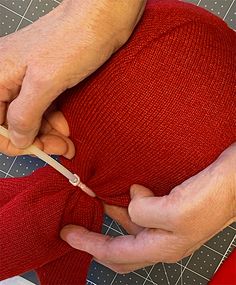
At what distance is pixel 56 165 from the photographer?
0.73 meters

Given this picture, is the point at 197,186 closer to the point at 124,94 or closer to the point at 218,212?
the point at 218,212

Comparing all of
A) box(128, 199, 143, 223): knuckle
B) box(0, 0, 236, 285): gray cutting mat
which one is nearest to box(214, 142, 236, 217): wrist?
box(128, 199, 143, 223): knuckle

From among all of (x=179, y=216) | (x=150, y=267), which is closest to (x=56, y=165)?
(x=179, y=216)

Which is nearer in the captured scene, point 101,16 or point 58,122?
point 101,16

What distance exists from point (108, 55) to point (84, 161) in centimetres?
20

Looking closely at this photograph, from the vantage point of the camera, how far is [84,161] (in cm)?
74

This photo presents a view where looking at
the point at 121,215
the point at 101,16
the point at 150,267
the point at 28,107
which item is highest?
the point at 101,16

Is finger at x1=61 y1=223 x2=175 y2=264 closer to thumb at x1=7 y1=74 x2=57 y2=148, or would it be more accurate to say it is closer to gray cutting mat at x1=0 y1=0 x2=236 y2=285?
thumb at x1=7 y1=74 x2=57 y2=148

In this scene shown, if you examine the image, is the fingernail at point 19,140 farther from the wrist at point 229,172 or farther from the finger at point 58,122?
the wrist at point 229,172

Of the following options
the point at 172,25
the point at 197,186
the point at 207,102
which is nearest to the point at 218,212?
the point at 197,186

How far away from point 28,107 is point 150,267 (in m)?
0.74

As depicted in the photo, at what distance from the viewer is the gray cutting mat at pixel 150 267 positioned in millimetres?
1168

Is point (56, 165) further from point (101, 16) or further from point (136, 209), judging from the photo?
point (101, 16)

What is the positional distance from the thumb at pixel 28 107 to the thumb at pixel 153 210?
0.17m
